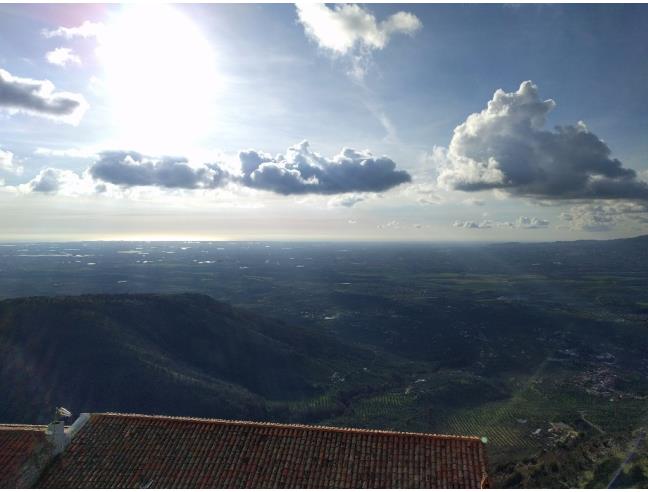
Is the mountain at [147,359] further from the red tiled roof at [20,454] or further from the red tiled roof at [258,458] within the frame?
the red tiled roof at [258,458]

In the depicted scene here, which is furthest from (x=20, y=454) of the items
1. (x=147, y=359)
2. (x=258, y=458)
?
(x=147, y=359)

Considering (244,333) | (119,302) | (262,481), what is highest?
(262,481)

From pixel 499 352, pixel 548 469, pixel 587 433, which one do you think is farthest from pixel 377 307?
pixel 548 469

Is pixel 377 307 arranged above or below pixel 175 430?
below

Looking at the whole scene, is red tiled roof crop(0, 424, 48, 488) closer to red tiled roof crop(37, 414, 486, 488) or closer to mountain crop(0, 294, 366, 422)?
red tiled roof crop(37, 414, 486, 488)

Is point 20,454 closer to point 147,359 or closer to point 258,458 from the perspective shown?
point 258,458

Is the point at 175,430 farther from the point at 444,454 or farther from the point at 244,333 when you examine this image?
the point at 244,333

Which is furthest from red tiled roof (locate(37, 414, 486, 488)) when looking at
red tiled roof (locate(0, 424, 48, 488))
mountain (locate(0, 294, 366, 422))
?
mountain (locate(0, 294, 366, 422))

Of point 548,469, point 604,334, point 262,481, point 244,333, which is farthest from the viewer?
point 604,334
